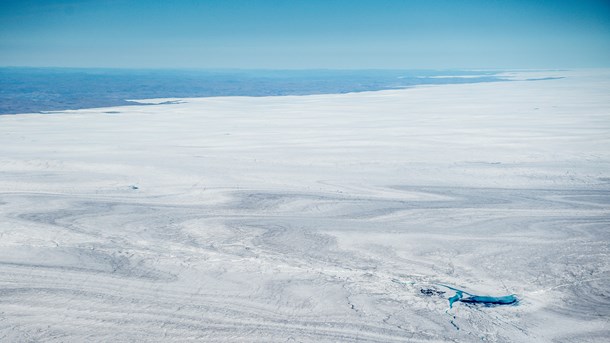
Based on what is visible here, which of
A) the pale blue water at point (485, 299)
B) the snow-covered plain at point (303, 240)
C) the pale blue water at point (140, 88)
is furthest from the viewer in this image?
the pale blue water at point (140, 88)

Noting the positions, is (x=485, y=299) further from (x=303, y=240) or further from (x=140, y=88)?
(x=140, y=88)

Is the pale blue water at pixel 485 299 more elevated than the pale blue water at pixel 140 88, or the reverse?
the pale blue water at pixel 485 299

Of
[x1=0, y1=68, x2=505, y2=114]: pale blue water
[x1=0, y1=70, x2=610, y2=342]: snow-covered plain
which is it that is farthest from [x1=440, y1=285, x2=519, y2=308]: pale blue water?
[x1=0, y1=68, x2=505, y2=114]: pale blue water

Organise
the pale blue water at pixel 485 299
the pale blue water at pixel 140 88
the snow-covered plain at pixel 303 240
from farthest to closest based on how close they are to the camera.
Answer: the pale blue water at pixel 140 88
the pale blue water at pixel 485 299
the snow-covered plain at pixel 303 240

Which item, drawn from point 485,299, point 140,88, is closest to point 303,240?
point 485,299

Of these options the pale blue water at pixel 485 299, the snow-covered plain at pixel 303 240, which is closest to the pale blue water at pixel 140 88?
the snow-covered plain at pixel 303 240

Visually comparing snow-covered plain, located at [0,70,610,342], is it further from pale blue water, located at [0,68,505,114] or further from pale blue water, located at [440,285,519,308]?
pale blue water, located at [0,68,505,114]

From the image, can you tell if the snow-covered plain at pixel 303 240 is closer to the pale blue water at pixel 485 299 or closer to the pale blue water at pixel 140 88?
the pale blue water at pixel 485 299

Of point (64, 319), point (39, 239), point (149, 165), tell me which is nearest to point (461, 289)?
point (64, 319)

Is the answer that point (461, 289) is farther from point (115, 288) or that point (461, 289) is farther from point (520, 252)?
point (115, 288)

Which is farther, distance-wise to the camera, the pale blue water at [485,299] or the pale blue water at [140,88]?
the pale blue water at [140,88]
